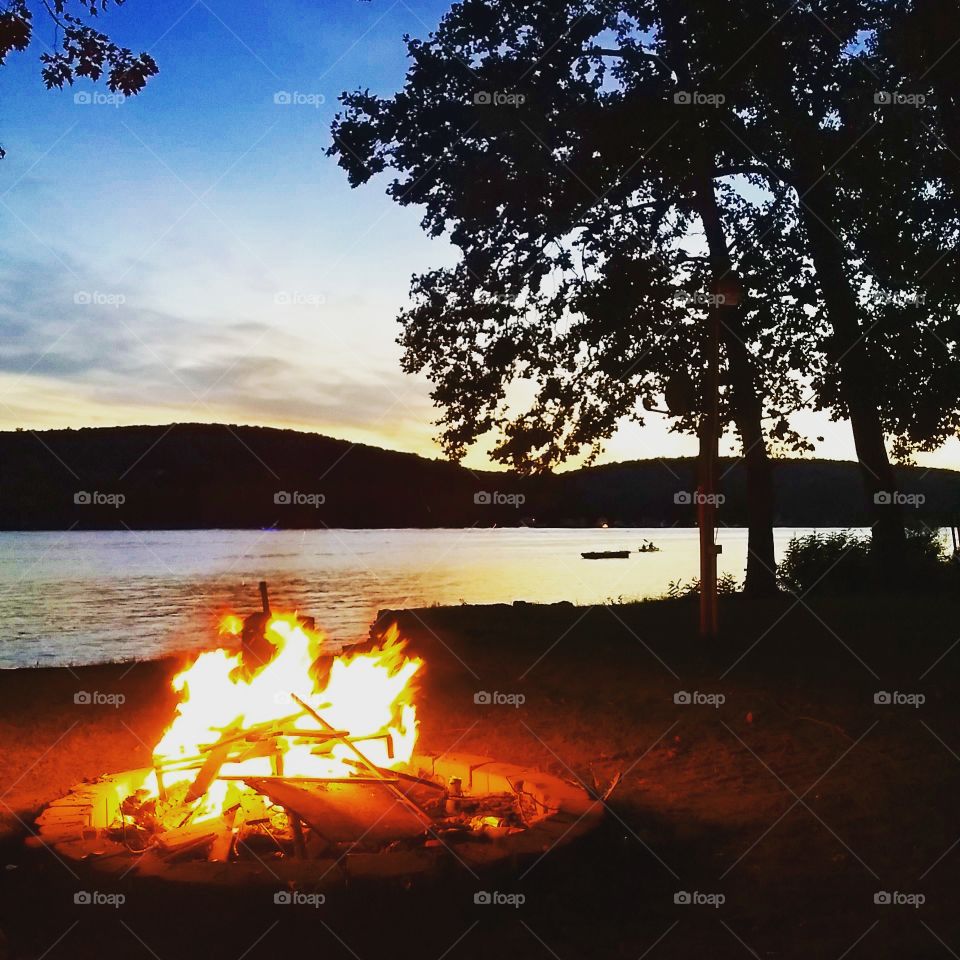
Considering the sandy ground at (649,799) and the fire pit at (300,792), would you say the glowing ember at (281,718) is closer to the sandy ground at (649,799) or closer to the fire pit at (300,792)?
the fire pit at (300,792)

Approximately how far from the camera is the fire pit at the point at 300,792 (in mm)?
5625

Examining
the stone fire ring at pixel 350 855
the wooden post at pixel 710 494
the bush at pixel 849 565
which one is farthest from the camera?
the bush at pixel 849 565

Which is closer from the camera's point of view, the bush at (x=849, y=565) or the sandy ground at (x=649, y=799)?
the sandy ground at (x=649, y=799)

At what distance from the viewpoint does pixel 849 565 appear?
24.4 meters

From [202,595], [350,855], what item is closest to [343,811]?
[350,855]

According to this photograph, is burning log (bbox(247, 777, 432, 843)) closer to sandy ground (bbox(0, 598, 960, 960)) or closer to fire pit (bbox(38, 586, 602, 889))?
fire pit (bbox(38, 586, 602, 889))

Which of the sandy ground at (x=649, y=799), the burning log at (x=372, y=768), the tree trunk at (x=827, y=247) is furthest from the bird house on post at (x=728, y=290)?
the burning log at (x=372, y=768)

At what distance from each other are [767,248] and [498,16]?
7.50m

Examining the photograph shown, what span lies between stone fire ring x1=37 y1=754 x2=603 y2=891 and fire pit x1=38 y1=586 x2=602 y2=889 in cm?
1

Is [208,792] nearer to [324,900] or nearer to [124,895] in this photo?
[124,895]

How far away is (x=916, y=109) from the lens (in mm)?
17547

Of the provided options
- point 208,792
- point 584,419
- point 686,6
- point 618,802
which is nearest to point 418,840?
point 208,792

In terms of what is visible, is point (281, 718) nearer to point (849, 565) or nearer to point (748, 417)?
point (748, 417)

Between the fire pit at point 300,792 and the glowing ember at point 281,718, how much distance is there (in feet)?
0.03
